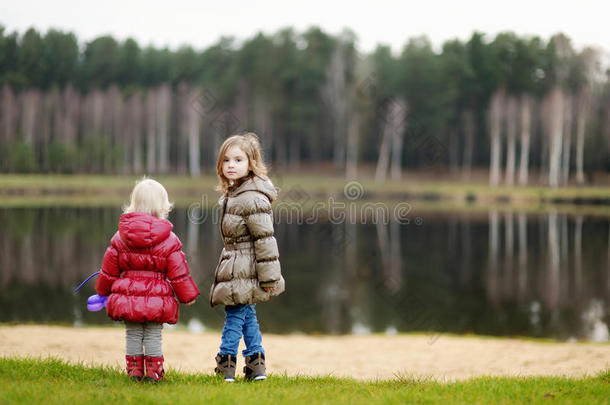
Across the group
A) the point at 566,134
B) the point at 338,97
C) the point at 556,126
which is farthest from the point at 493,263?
the point at 338,97

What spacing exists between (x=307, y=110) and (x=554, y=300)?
38643mm

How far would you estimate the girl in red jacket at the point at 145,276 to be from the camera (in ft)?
14.1

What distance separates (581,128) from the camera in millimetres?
44062

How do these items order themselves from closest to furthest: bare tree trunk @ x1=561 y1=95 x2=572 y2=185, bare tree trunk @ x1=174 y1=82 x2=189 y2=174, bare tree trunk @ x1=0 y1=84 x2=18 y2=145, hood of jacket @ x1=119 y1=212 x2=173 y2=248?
1. hood of jacket @ x1=119 y1=212 x2=173 y2=248
2. bare tree trunk @ x1=561 y1=95 x2=572 y2=185
3. bare tree trunk @ x1=0 y1=84 x2=18 y2=145
4. bare tree trunk @ x1=174 y1=82 x2=189 y2=174

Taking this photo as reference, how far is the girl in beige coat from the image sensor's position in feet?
14.8

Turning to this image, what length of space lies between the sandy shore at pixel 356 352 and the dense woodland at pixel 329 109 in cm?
3683

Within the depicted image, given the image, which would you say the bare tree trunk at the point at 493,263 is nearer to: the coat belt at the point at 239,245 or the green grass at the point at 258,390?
the green grass at the point at 258,390

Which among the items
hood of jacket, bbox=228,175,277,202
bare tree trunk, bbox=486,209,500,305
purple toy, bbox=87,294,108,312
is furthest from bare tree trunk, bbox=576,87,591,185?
purple toy, bbox=87,294,108,312

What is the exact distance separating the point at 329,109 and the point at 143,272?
1860 inches

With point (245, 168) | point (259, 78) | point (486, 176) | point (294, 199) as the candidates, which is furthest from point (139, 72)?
point (245, 168)

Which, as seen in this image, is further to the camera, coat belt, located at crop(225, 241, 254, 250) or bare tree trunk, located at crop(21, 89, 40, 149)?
bare tree trunk, located at crop(21, 89, 40, 149)

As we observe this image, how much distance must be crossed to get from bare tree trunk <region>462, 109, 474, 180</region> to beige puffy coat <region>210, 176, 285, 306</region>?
45884 mm

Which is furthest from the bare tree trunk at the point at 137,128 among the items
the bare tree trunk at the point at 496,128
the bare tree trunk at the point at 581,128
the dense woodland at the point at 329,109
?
the bare tree trunk at the point at 581,128

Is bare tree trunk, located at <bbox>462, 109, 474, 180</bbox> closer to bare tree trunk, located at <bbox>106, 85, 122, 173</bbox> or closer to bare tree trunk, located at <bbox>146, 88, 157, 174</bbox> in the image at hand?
bare tree trunk, located at <bbox>146, 88, 157, 174</bbox>
